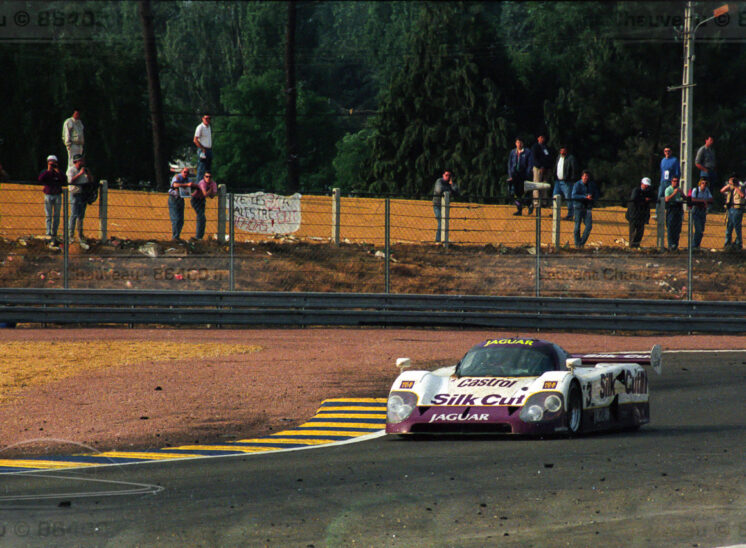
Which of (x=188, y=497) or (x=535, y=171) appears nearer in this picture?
(x=188, y=497)

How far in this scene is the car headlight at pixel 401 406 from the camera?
12.5 metres

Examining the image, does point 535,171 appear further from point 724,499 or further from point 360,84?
point 360,84

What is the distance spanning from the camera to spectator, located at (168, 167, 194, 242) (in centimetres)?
2688

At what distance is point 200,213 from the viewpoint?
2686cm

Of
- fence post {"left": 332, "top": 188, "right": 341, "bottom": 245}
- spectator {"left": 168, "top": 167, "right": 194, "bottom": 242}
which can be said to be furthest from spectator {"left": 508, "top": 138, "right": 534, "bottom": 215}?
spectator {"left": 168, "top": 167, "right": 194, "bottom": 242}

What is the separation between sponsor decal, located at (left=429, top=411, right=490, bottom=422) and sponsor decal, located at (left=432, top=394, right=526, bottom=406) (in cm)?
16

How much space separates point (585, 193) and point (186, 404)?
16.2m

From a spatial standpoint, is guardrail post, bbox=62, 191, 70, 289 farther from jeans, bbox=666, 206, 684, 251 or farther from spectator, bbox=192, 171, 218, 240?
jeans, bbox=666, 206, 684, 251

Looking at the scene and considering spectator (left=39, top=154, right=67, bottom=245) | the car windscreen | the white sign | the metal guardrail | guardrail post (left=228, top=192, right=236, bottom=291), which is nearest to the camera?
the car windscreen

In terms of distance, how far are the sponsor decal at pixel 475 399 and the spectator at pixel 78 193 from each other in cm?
1571

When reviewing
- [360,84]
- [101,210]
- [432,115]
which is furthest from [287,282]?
[360,84]

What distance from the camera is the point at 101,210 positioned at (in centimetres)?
2700

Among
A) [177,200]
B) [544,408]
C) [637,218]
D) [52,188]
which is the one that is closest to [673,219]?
[637,218]

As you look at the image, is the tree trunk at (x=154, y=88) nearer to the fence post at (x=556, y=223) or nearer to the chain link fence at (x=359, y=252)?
the chain link fence at (x=359, y=252)
